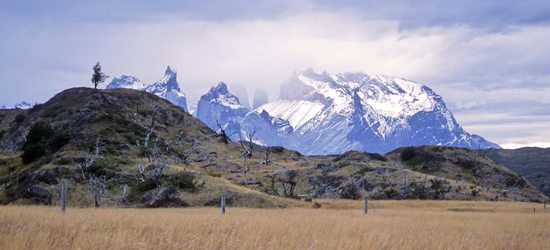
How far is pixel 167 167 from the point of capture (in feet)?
203

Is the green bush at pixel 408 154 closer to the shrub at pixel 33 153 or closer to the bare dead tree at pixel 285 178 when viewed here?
the bare dead tree at pixel 285 178

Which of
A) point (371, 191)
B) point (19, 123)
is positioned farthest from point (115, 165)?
point (19, 123)

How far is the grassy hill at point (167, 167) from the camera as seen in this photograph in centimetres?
5203

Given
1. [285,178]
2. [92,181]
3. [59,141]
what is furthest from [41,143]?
[285,178]

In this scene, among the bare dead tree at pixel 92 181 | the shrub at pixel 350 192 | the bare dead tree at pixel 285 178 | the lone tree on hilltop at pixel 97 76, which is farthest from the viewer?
the lone tree on hilltop at pixel 97 76

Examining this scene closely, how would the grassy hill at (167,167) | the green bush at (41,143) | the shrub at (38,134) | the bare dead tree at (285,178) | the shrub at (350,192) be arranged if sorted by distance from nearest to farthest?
the grassy hill at (167,167), the green bush at (41,143), the shrub at (38,134), the shrub at (350,192), the bare dead tree at (285,178)

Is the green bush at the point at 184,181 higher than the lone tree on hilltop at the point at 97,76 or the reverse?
the reverse

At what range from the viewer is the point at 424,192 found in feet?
252

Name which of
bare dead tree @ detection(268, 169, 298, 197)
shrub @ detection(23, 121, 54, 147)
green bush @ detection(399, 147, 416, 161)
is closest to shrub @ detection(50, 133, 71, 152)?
shrub @ detection(23, 121, 54, 147)

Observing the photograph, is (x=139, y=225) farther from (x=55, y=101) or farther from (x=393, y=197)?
(x=55, y=101)

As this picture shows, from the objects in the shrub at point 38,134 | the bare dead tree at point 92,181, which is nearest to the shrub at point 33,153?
the shrub at point 38,134

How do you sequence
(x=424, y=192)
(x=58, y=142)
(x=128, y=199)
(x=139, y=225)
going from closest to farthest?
(x=139, y=225) < (x=128, y=199) < (x=58, y=142) < (x=424, y=192)

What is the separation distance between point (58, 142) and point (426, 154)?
84.3 meters

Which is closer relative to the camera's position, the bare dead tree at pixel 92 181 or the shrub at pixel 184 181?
the bare dead tree at pixel 92 181
